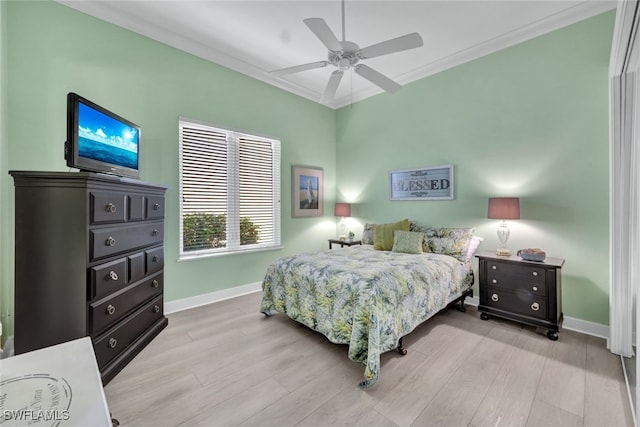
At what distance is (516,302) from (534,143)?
67.9 inches

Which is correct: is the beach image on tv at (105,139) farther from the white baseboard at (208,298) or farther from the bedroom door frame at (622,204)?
the bedroom door frame at (622,204)

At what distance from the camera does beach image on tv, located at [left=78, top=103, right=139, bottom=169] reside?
1850 millimetres

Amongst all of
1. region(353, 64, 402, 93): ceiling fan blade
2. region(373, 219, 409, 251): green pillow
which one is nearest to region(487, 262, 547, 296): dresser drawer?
region(373, 219, 409, 251): green pillow

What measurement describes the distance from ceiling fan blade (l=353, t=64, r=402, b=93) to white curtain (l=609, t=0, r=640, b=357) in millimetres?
1636

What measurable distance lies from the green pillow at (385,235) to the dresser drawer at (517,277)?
113 cm

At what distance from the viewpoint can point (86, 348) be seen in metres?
0.74

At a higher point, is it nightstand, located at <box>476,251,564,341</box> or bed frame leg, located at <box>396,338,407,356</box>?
nightstand, located at <box>476,251,564,341</box>

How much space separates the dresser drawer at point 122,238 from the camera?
1786mm

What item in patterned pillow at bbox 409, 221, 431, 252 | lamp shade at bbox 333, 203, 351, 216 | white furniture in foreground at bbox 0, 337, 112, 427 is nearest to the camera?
white furniture in foreground at bbox 0, 337, 112, 427

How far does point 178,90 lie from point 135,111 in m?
0.58

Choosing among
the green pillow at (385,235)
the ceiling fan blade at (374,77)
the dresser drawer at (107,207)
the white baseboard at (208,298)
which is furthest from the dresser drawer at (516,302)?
the dresser drawer at (107,207)

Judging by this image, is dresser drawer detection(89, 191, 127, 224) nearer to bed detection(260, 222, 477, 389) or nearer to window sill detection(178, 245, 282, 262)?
window sill detection(178, 245, 282, 262)

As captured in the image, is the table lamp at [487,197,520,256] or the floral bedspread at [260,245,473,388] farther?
the table lamp at [487,197,520,256]

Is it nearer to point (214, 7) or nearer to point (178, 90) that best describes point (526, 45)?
point (214, 7)
